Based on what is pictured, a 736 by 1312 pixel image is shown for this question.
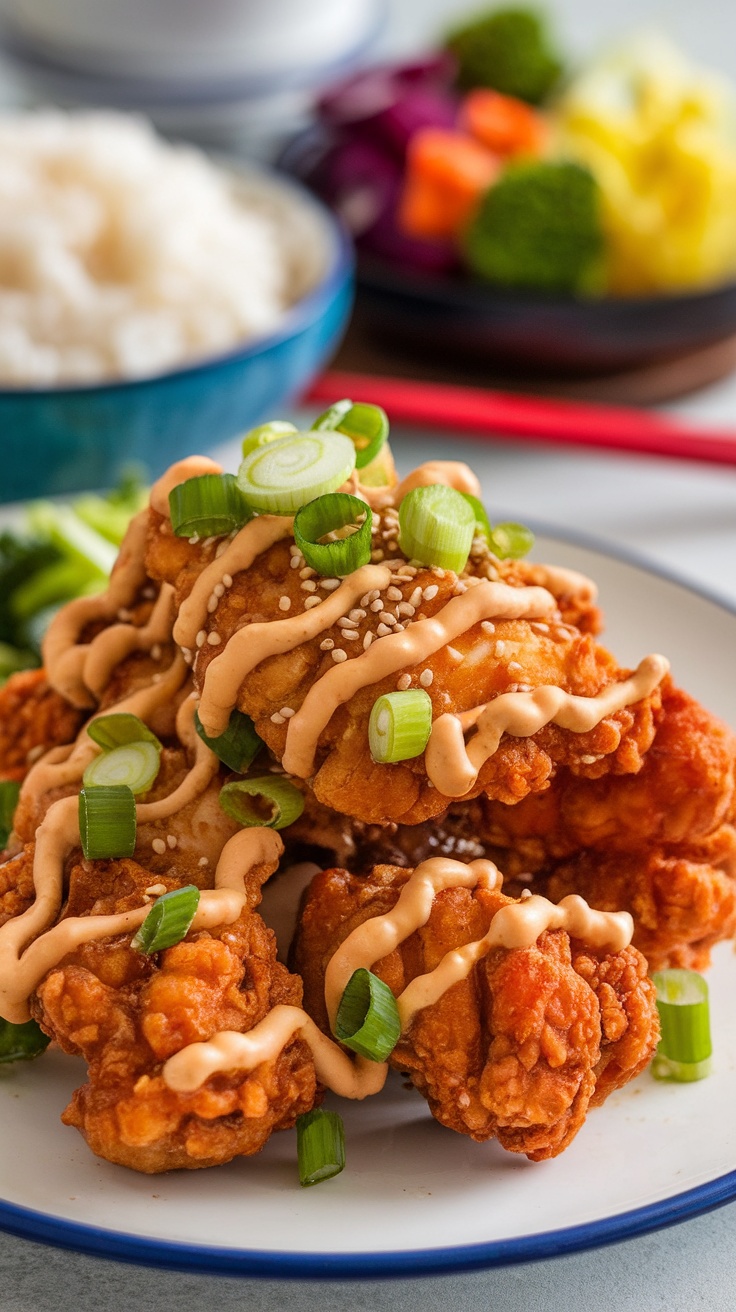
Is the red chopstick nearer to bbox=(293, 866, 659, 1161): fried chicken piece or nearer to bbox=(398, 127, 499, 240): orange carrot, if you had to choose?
bbox=(398, 127, 499, 240): orange carrot

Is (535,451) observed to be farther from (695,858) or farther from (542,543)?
(695,858)

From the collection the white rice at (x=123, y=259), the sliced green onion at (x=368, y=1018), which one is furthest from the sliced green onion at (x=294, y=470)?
the white rice at (x=123, y=259)

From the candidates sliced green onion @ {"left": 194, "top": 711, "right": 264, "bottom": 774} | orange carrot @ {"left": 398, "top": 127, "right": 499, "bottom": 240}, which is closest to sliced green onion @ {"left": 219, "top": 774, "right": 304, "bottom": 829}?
sliced green onion @ {"left": 194, "top": 711, "right": 264, "bottom": 774}

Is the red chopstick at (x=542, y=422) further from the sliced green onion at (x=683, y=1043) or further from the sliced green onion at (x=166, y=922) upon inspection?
the sliced green onion at (x=166, y=922)

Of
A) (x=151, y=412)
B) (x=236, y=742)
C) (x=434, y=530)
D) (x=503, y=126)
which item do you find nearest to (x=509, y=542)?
(x=434, y=530)

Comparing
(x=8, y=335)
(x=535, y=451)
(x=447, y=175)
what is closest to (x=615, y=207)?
(x=447, y=175)

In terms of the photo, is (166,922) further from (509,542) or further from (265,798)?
(509,542)
